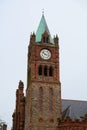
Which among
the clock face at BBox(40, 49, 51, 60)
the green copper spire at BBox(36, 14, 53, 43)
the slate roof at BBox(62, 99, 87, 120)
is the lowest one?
the slate roof at BBox(62, 99, 87, 120)

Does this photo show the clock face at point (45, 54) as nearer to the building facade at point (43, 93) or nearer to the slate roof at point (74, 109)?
the building facade at point (43, 93)

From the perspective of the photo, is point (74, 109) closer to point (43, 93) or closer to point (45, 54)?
point (43, 93)

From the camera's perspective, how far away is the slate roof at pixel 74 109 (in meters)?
71.8

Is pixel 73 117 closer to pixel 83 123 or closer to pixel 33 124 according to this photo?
pixel 83 123

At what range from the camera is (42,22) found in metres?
82.6

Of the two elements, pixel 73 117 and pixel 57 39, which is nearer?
pixel 73 117

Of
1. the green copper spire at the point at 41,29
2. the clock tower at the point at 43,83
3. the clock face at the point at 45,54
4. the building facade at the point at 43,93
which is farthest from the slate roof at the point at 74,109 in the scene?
the green copper spire at the point at 41,29

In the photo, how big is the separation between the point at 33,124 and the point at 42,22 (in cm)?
2503

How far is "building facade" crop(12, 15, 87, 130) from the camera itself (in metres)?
70.8

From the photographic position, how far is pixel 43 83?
74.3m

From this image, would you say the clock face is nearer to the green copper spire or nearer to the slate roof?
the green copper spire

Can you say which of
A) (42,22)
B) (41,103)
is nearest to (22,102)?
(41,103)

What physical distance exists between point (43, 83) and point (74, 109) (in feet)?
28.0

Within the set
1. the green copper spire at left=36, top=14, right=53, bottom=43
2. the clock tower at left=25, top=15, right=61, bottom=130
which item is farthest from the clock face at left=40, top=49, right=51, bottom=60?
the green copper spire at left=36, top=14, right=53, bottom=43
